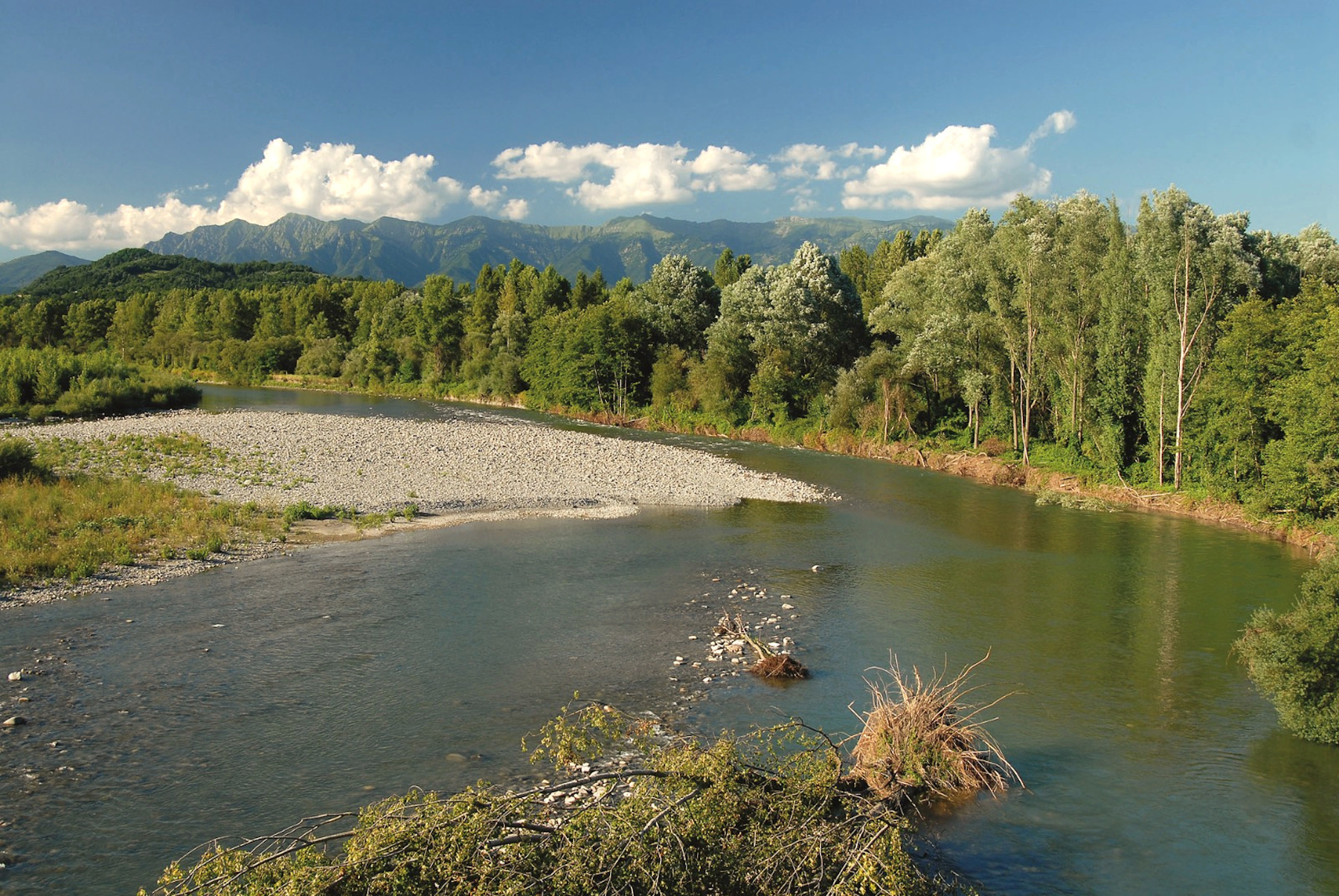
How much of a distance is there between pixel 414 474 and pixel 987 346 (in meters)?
35.4

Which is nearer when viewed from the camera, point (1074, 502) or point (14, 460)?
point (14, 460)

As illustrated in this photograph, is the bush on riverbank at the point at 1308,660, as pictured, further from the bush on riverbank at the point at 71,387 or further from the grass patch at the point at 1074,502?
the bush on riverbank at the point at 71,387

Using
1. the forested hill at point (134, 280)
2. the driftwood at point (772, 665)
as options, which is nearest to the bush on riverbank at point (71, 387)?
the driftwood at point (772, 665)

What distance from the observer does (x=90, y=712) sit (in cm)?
1463

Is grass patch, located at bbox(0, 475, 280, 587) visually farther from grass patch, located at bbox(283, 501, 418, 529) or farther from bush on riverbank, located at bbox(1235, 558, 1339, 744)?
bush on riverbank, located at bbox(1235, 558, 1339, 744)

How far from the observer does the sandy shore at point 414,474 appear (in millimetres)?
31078

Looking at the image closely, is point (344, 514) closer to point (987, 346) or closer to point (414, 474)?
point (414, 474)

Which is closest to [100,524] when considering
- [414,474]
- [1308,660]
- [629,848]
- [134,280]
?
→ [414,474]

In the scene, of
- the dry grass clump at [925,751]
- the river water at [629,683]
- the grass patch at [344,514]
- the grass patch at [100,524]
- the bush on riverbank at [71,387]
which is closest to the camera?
the river water at [629,683]

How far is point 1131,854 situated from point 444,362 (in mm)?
95916

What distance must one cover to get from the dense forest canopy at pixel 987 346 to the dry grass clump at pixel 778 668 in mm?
25312

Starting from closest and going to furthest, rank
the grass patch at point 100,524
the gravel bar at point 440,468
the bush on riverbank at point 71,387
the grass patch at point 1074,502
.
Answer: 1. the grass patch at point 100,524
2. the gravel bar at point 440,468
3. the grass patch at point 1074,502
4. the bush on riverbank at point 71,387

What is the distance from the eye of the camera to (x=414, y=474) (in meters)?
38.7

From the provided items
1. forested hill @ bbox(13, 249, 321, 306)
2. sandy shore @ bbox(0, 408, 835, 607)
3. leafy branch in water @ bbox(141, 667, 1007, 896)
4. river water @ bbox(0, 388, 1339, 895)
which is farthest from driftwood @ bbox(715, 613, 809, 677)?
forested hill @ bbox(13, 249, 321, 306)
